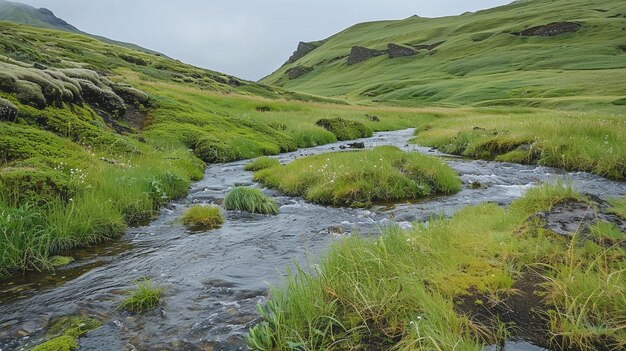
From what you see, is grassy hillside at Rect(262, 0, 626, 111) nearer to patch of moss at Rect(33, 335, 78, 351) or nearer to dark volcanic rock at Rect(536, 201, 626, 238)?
dark volcanic rock at Rect(536, 201, 626, 238)

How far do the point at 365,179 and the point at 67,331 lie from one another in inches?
422

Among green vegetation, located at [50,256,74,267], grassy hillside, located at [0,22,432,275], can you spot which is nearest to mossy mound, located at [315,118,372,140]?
grassy hillside, located at [0,22,432,275]

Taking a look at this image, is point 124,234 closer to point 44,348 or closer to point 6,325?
point 6,325

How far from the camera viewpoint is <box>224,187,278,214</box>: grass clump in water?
13078 millimetres

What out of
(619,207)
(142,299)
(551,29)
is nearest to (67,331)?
(142,299)

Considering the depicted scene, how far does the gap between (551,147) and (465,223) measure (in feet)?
45.4

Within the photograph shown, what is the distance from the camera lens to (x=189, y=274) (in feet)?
26.7

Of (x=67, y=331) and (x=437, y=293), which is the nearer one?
(x=437, y=293)

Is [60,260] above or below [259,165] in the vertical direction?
above

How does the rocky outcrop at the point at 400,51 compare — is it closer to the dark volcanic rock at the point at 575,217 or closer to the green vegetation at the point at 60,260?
the dark volcanic rock at the point at 575,217

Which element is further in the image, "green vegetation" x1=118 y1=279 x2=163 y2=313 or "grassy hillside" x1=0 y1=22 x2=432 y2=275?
"grassy hillside" x1=0 y1=22 x2=432 y2=275

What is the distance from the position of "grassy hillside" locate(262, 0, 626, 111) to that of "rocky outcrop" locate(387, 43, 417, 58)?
257cm

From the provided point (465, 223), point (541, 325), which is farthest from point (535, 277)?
point (465, 223)

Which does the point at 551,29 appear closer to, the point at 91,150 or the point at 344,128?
the point at 344,128
